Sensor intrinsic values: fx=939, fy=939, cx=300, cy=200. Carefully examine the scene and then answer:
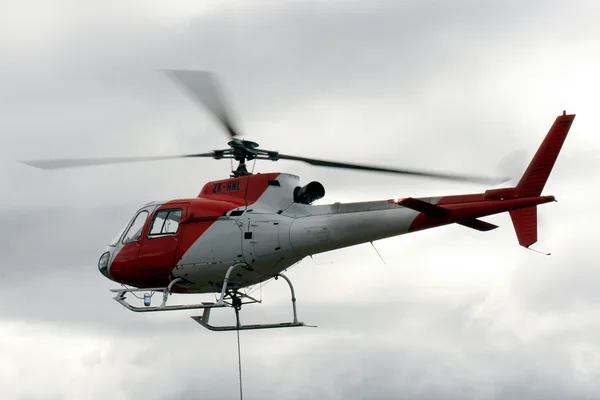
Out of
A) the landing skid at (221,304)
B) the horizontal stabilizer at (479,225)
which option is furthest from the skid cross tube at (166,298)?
the horizontal stabilizer at (479,225)

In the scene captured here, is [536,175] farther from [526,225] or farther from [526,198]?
[526,225]

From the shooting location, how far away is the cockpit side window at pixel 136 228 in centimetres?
2748

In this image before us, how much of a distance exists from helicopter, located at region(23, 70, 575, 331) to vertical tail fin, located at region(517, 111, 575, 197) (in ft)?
0.08

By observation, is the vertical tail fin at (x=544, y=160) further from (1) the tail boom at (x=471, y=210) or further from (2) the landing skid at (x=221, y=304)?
(2) the landing skid at (x=221, y=304)

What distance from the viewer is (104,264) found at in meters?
28.4

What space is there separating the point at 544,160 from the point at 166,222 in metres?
10.8

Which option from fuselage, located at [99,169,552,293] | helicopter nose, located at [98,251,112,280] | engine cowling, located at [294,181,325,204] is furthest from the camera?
helicopter nose, located at [98,251,112,280]

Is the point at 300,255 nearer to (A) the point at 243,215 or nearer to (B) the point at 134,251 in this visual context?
(A) the point at 243,215

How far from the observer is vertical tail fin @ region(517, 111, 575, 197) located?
22.4 meters

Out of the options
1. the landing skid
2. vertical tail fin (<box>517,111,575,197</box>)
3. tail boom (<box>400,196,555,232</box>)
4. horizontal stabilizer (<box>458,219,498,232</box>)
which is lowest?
the landing skid

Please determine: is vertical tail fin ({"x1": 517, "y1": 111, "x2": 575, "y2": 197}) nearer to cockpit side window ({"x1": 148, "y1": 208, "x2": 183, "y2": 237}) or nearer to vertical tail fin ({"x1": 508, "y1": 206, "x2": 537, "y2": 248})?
vertical tail fin ({"x1": 508, "y1": 206, "x2": 537, "y2": 248})

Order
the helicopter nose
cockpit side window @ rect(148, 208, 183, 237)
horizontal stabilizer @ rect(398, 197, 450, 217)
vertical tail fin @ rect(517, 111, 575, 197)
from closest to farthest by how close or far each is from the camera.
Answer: vertical tail fin @ rect(517, 111, 575, 197) → horizontal stabilizer @ rect(398, 197, 450, 217) → cockpit side window @ rect(148, 208, 183, 237) → the helicopter nose

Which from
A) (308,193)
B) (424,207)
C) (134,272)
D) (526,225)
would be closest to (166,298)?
(134,272)

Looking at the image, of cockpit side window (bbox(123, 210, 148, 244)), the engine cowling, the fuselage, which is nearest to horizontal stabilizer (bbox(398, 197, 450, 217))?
the fuselage
